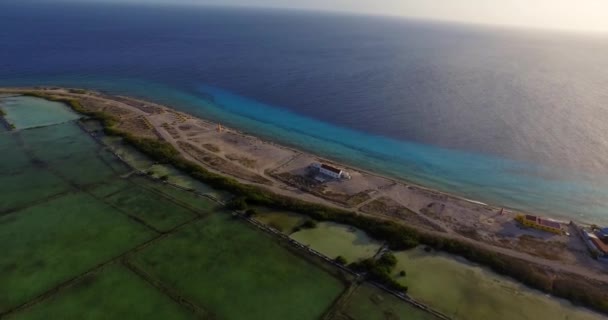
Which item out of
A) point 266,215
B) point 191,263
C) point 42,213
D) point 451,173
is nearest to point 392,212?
point 266,215

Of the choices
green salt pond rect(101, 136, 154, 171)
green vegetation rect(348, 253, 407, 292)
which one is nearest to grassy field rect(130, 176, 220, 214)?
green salt pond rect(101, 136, 154, 171)

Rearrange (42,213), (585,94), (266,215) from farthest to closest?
(585,94)
(266,215)
(42,213)

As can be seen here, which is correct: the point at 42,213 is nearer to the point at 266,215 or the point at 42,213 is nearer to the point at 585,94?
the point at 266,215

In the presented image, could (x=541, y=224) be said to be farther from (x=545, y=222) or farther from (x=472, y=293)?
(x=472, y=293)

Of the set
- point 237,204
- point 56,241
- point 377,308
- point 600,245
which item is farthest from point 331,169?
point 56,241

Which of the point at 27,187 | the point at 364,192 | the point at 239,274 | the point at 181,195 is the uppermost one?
the point at 364,192

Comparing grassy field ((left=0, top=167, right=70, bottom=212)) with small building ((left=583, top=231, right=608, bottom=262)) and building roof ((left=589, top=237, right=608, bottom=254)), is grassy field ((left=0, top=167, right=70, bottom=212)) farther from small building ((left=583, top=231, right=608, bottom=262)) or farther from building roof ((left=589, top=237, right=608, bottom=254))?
building roof ((left=589, top=237, right=608, bottom=254))
